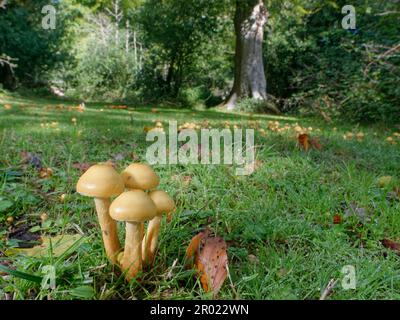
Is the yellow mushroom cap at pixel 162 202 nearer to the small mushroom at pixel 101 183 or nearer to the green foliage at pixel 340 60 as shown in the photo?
the small mushroom at pixel 101 183

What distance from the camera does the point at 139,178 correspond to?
1.21 m

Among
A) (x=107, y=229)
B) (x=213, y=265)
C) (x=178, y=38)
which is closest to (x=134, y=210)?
(x=107, y=229)

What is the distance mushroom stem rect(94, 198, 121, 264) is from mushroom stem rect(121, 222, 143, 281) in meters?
0.06

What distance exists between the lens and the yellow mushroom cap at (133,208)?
42.7 inches

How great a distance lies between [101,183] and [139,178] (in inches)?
5.2

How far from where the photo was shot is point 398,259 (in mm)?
1542

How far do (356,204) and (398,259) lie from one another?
1.93 ft
